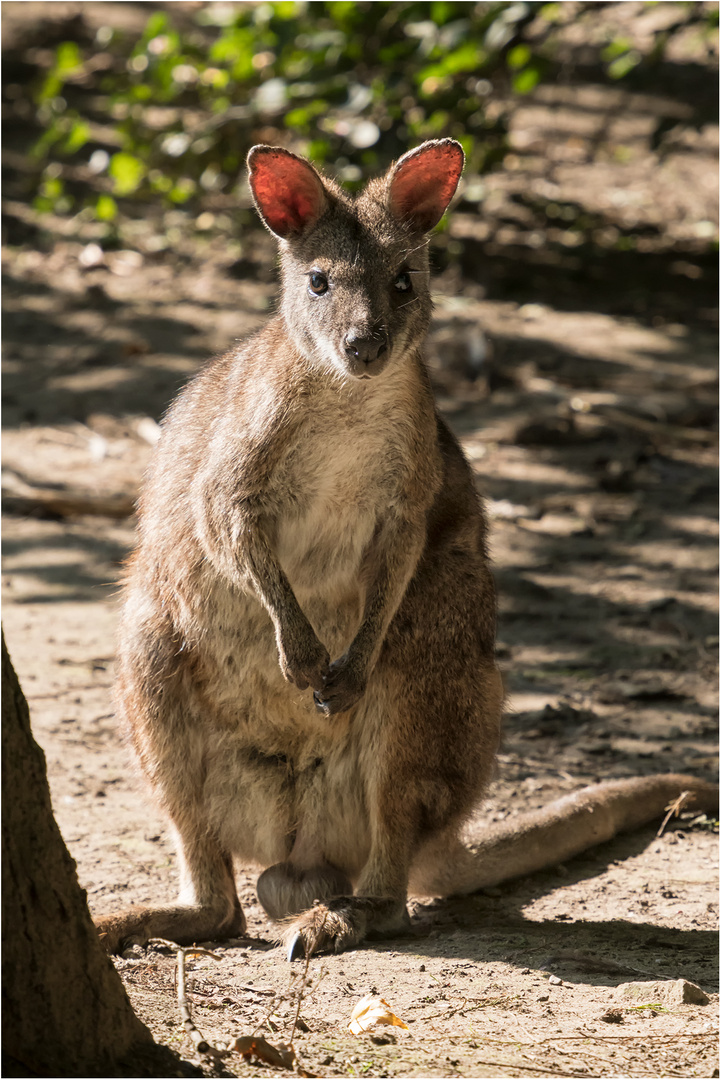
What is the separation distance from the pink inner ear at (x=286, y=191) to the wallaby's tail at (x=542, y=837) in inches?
73.3

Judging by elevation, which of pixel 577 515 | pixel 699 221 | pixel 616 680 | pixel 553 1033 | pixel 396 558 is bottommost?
pixel 553 1033

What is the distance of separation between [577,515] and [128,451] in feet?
8.66

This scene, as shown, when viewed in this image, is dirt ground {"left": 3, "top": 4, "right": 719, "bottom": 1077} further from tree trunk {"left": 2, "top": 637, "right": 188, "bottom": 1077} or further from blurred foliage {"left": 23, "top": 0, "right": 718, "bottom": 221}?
blurred foliage {"left": 23, "top": 0, "right": 718, "bottom": 221}

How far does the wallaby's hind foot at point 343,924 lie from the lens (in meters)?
3.38

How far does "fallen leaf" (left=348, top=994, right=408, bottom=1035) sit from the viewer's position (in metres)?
2.71

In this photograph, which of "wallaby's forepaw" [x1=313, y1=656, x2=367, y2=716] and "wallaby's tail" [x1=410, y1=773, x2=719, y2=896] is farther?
"wallaby's tail" [x1=410, y1=773, x2=719, y2=896]

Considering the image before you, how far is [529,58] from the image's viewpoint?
321 inches

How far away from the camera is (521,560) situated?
20.9 feet

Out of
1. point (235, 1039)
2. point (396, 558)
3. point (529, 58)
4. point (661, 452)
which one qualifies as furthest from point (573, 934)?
point (529, 58)

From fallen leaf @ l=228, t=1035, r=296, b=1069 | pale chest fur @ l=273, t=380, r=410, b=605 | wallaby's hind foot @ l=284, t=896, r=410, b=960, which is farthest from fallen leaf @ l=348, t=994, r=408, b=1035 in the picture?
pale chest fur @ l=273, t=380, r=410, b=605

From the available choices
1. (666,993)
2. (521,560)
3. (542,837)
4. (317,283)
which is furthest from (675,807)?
(521,560)

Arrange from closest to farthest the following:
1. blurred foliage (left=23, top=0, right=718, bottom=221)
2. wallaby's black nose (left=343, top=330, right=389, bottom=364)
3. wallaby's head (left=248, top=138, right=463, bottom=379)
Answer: wallaby's black nose (left=343, top=330, right=389, bottom=364) < wallaby's head (left=248, top=138, right=463, bottom=379) < blurred foliage (left=23, top=0, right=718, bottom=221)

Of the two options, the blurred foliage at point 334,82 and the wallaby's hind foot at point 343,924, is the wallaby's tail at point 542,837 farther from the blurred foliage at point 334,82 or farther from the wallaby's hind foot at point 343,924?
the blurred foliage at point 334,82

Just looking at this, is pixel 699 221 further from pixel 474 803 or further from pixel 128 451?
pixel 474 803
